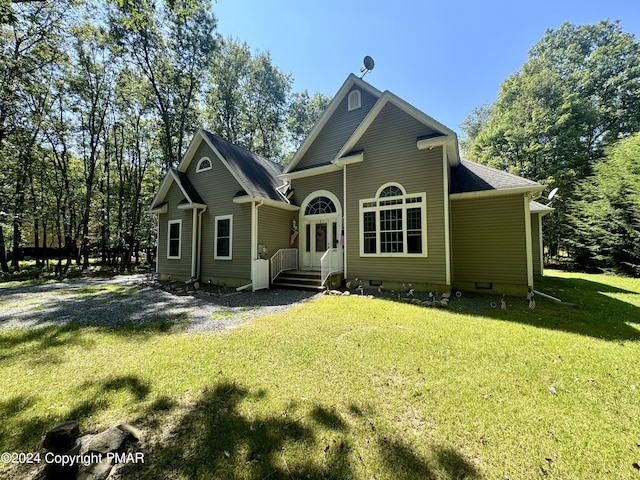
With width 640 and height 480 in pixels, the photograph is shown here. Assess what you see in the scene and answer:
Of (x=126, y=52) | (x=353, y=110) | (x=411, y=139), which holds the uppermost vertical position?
(x=126, y=52)

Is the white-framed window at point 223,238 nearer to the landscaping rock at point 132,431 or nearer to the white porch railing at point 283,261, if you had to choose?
the white porch railing at point 283,261

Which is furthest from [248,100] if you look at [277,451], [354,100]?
[277,451]

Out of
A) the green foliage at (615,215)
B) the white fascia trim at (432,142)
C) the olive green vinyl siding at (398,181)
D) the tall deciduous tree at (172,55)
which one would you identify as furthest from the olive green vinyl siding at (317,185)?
the green foliage at (615,215)

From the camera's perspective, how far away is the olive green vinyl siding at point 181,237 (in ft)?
41.2

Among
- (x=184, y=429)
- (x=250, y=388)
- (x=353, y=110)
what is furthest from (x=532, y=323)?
(x=353, y=110)

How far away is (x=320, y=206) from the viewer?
38.1ft

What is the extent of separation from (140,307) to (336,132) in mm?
10261

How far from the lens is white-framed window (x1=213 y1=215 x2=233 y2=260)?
11.4 metres

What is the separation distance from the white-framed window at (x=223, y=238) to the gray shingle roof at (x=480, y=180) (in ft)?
30.0

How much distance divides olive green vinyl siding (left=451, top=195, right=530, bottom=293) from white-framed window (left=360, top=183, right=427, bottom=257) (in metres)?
1.95

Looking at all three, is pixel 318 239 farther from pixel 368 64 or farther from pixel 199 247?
pixel 368 64

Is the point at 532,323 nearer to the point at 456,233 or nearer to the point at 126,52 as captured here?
the point at 456,233

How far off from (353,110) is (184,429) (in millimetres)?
12527

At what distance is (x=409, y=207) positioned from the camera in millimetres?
8992
